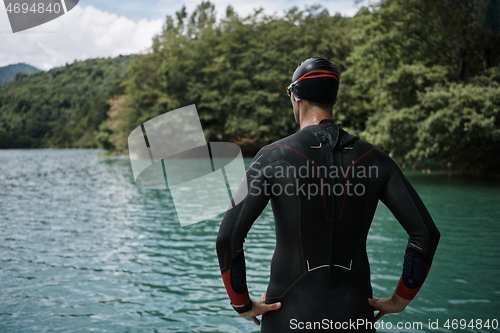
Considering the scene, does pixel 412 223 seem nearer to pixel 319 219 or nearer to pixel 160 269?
pixel 319 219

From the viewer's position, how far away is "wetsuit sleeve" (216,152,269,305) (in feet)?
5.71

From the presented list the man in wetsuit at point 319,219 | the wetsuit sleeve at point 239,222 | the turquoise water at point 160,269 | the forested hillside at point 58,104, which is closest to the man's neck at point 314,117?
the man in wetsuit at point 319,219

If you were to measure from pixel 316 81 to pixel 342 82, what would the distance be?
110ft

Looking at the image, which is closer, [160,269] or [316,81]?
[316,81]

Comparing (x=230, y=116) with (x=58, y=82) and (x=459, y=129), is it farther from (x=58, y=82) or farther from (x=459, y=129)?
(x=58, y=82)

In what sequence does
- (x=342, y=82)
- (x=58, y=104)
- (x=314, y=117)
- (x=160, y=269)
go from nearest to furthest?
(x=314, y=117)
(x=160, y=269)
(x=342, y=82)
(x=58, y=104)

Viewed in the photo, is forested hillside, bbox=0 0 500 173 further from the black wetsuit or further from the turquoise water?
the black wetsuit

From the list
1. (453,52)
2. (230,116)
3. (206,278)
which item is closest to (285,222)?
(206,278)

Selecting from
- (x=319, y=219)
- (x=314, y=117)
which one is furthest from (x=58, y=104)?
(x=319, y=219)

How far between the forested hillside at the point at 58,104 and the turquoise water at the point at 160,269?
8511 centimetres

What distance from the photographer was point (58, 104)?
114938 mm

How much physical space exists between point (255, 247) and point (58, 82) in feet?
394

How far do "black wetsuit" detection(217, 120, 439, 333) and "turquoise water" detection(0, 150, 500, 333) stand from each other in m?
3.29

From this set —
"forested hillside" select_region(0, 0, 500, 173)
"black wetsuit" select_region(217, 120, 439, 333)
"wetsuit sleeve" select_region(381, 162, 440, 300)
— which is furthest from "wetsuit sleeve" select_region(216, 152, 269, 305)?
"forested hillside" select_region(0, 0, 500, 173)
